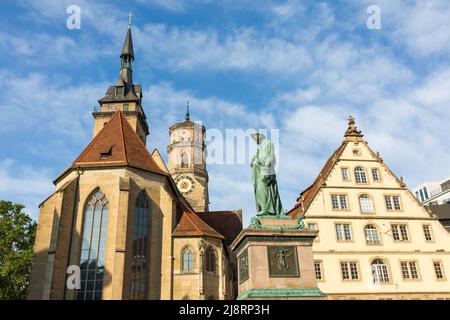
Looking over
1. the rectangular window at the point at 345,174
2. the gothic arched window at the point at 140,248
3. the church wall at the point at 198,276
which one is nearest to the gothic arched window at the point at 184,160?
the church wall at the point at 198,276

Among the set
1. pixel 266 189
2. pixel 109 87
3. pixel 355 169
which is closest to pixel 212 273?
pixel 355 169

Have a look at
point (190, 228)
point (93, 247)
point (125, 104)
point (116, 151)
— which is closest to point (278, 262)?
point (93, 247)

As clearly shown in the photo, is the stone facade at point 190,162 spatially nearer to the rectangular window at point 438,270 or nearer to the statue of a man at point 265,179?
the rectangular window at point 438,270

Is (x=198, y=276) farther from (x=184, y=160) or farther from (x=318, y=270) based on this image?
(x=184, y=160)

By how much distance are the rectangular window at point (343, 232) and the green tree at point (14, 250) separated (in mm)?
23386

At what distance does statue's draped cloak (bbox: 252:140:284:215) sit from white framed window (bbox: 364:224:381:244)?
59.4ft

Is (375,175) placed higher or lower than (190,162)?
lower

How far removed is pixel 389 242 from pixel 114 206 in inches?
758

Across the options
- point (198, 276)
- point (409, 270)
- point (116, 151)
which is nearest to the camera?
point (409, 270)

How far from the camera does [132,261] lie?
87.8 feet

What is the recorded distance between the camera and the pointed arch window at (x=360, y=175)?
28.3 metres

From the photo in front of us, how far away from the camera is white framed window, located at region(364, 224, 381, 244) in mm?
26719

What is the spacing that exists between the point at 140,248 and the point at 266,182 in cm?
1861

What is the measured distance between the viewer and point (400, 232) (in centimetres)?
2712
